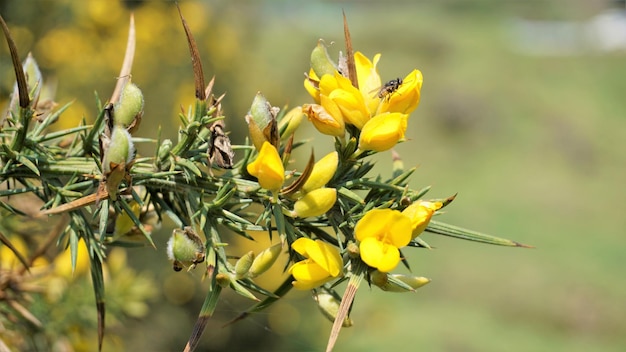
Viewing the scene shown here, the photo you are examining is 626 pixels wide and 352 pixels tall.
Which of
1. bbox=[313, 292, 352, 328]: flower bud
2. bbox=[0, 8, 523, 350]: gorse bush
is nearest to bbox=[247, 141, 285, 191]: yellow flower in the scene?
bbox=[0, 8, 523, 350]: gorse bush

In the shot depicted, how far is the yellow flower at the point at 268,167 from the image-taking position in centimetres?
42

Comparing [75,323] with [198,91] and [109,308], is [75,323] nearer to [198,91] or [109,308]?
[109,308]

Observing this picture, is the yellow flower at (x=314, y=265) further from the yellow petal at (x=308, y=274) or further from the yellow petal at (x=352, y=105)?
the yellow petal at (x=352, y=105)

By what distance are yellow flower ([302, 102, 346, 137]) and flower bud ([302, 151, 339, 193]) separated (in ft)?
0.11

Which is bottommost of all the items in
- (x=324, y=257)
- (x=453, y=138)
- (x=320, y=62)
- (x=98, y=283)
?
(x=453, y=138)

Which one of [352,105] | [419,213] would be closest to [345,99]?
[352,105]

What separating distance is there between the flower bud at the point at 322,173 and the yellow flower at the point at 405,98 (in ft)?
0.25

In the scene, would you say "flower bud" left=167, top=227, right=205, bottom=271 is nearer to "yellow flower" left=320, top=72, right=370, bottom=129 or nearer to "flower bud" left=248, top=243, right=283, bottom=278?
Result: "flower bud" left=248, top=243, right=283, bottom=278

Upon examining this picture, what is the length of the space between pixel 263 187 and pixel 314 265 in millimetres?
67

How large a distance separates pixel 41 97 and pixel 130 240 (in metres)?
0.21

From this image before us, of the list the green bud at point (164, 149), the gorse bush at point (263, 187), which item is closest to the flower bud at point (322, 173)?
the gorse bush at point (263, 187)

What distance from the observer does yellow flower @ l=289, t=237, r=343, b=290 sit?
1.31ft

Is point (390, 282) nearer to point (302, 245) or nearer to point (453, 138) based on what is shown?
point (302, 245)

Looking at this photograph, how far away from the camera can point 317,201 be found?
418 mm
